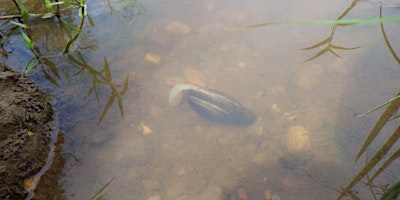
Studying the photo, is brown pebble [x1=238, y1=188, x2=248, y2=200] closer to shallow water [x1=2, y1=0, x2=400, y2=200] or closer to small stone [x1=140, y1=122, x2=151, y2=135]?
shallow water [x1=2, y1=0, x2=400, y2=200]

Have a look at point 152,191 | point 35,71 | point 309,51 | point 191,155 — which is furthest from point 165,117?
point 309,51

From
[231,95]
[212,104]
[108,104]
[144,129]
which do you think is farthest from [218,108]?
[108,104]

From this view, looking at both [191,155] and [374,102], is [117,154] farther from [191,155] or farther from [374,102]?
[374,102]

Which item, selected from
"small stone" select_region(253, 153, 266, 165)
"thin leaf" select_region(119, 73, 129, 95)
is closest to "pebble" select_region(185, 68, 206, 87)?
"thin leaf" select_region(119, 73, 129, 95)

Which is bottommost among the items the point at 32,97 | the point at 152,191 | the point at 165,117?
the point at 152,191

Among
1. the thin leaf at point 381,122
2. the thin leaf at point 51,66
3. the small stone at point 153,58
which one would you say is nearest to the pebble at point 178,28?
the small stone at point 153,58

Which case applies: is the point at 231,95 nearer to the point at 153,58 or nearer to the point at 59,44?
the point at 153,58

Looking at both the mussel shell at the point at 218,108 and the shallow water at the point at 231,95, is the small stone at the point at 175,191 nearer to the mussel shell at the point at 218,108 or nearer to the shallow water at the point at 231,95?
the shallow water at the point at 231,95
